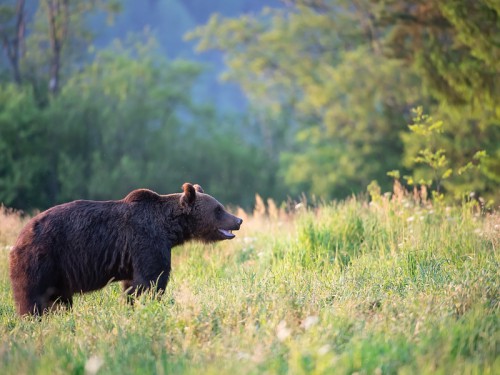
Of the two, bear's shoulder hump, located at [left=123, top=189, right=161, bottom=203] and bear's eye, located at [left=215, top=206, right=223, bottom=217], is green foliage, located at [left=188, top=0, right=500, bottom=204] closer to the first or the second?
bear's eye, located at [left=215, top=206, right=223, bottom=217]

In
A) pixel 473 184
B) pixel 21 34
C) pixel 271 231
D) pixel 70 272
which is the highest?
pixel 21 34

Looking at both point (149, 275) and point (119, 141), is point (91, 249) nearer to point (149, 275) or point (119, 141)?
point (149, 275)

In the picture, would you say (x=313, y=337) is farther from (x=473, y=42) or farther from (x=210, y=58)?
(x=210, y=58)

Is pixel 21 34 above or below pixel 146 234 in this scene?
above

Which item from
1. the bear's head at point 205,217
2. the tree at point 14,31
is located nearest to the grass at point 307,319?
the bear's head at point 205,217

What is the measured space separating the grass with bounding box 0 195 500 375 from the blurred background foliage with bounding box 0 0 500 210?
463 inches

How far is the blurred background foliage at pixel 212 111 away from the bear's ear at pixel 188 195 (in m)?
12.9

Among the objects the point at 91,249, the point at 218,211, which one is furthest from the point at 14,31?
the point at 91,249

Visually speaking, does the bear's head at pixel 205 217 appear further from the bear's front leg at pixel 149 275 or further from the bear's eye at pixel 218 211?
the bear's front leg at pixel 149 275

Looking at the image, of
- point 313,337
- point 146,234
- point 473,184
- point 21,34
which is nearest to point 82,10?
point 21,34

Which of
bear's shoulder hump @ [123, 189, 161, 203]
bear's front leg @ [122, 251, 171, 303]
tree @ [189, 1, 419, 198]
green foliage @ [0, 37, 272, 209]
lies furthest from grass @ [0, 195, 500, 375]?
green foliage @ [0, 37, 272, 209]

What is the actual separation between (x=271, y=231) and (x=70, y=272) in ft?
16.6

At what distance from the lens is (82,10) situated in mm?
40562

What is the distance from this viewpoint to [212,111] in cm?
5619
